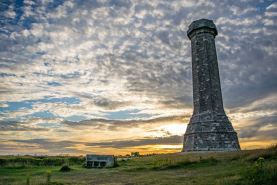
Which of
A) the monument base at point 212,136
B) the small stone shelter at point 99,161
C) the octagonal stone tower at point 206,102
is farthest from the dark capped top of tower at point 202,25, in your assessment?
the small stone shelter at point 99,161

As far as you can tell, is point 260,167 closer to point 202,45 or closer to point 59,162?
point 202,45

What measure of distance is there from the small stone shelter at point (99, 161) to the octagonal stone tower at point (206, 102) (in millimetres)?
9052

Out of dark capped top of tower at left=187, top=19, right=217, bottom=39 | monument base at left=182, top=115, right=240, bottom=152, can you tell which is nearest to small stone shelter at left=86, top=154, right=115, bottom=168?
monument base at left=182, top=115, right=240, bottom=152

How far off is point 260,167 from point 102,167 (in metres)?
16.2

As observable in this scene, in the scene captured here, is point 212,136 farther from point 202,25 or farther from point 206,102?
point 202,25

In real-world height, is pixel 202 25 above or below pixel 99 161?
above

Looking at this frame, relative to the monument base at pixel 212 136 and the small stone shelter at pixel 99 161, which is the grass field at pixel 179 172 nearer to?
the small stone shelter at pixel 99 161

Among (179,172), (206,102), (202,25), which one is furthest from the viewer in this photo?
(202,25)

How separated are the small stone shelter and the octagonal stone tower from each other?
9.05 metres

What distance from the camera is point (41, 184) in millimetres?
13305

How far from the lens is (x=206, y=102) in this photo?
101 ft

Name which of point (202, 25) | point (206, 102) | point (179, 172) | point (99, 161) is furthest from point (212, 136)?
point (202, 25)

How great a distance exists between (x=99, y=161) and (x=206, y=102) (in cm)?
1328

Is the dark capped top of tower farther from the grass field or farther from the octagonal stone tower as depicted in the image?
the grass field
